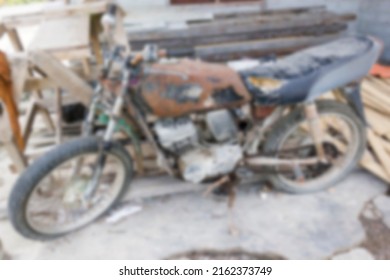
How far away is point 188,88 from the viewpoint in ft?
7.35

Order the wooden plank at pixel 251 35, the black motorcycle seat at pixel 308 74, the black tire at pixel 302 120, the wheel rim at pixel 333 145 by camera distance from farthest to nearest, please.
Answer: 1. the wooden plank at pixel 251 35
2. the wheel rim at pixel 333 145
3. the black tire at pixel 302 120
4. the black motorcycle seat at pixel 308 74

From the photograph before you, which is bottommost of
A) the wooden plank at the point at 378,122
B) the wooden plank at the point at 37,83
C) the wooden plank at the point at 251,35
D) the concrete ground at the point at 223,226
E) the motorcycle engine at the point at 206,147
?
the concrete ground at the point at 223,226

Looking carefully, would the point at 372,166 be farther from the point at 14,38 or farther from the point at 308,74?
the point at 14,38

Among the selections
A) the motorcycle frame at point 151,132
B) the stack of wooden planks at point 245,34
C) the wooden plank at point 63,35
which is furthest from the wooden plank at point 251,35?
the motorcycle frame at point 151,132

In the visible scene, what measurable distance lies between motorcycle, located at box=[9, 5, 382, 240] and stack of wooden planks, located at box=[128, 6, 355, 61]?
139 centimetres

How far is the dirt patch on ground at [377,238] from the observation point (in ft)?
7.74

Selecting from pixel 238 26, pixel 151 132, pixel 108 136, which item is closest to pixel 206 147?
pixel 151 132

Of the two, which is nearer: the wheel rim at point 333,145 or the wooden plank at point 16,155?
the wooden plank at point 16,155

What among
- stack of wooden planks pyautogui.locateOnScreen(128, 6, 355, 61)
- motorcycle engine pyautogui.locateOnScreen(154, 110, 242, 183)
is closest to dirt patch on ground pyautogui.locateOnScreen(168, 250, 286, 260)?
motorcycle engine pyautogui.locateOnScreen(154, 110, 242, 183)

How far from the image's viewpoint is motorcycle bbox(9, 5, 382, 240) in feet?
7.30

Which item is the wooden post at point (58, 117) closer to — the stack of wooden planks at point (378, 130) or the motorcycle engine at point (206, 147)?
the motorcycle engine at point (206, 147)
